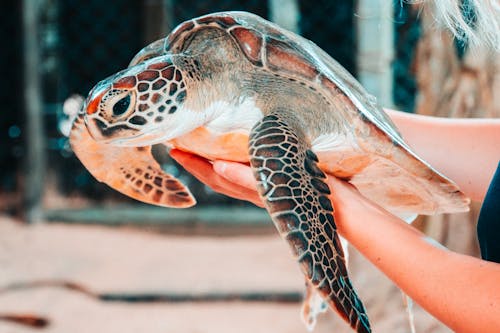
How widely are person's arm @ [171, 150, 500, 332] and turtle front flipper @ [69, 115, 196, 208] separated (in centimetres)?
41

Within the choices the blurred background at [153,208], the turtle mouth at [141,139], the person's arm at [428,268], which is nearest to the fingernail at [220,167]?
the turtle mouth at [141,139]

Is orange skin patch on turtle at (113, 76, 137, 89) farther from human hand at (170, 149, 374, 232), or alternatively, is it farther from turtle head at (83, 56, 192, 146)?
human hand at (170, 149, 374, 232)

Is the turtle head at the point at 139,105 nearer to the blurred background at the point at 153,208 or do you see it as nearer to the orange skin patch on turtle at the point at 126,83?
the orange skin patch on turtle at the point at 126,83

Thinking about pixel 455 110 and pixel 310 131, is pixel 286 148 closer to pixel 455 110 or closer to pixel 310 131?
Result: pixel 310 131

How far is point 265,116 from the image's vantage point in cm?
122

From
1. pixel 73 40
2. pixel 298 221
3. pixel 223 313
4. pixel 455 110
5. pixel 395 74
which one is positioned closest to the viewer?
pixel 298 221

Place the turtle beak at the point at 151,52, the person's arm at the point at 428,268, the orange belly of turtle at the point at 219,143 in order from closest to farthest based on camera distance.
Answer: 1. the person's arm at the point at 428,268
2. the orange belly of turtle at the point at 219,143
3. the turtle beak at the point at 151,52

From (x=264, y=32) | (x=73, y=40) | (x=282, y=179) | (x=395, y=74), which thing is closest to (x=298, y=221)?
(x=282, y=179)

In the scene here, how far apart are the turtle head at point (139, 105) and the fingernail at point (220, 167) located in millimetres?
96

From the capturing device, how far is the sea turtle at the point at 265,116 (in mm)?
1127

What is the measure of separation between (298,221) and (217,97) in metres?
0.32

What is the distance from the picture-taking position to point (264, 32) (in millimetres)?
1239

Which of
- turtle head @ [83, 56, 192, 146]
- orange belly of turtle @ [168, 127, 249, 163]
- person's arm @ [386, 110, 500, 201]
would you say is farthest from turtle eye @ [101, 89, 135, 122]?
person's arm @ [386, 110, 500, 201]

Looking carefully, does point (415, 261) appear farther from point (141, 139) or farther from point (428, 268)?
point (141, 139)
